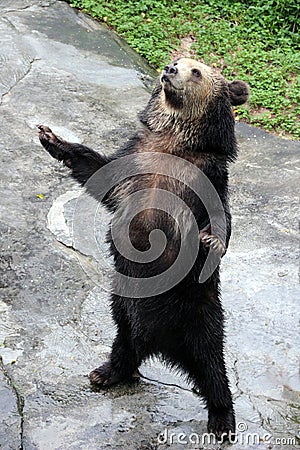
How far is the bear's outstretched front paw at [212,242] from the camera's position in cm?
361

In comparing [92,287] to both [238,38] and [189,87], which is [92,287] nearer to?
[189,87]

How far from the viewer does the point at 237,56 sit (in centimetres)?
898

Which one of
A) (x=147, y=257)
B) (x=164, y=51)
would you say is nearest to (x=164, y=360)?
(x=147, y=257)

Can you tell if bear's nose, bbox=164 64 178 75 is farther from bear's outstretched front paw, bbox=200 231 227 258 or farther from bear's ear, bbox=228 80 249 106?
bear's outstretched front paw, bbox=200 231 227 258

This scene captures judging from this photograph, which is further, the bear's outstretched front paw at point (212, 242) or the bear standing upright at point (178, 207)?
the bear standing upright at point (178, 207)

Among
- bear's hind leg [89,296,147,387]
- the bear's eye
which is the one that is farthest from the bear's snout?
bear's hind leg [89,296,147,387]

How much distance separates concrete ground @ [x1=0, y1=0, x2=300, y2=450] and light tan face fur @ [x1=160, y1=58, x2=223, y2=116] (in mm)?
1565

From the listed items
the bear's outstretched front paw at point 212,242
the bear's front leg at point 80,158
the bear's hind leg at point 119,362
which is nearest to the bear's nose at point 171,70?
the bear's front leg at point 80,158

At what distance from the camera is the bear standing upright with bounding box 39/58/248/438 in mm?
3930

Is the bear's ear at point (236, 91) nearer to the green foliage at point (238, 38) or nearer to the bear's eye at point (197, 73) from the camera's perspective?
the bear's eye at point (197, 73)

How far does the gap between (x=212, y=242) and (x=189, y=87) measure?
0.91 meters

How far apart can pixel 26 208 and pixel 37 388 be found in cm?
192

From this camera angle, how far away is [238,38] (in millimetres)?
9406

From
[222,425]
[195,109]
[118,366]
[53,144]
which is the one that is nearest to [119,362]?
[118,366]
